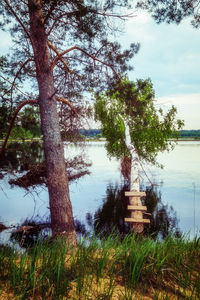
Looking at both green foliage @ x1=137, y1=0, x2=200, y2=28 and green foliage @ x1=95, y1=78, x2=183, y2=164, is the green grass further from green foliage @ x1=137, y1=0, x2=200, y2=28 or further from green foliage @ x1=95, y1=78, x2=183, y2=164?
green foliage @ x1=95, y1=78, x2=183, y2=164

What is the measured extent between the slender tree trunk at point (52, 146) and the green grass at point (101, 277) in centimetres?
217

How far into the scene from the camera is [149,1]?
21.8ft

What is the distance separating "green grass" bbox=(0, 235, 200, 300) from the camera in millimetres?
3289

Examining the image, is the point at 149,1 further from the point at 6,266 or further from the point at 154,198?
the point at 154,198

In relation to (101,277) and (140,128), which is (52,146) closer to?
(101,277)

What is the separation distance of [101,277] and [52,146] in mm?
3472

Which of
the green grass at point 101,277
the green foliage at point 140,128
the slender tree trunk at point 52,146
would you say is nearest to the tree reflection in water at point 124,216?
the green foliage at point 140,128

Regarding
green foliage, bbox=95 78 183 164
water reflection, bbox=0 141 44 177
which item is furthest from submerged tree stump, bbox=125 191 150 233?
green foliage, bbox=95 78 183 164

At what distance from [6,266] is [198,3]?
7.07m

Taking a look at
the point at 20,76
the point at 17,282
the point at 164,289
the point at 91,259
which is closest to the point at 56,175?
the point at 91,259

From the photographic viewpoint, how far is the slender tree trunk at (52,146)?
627 cm

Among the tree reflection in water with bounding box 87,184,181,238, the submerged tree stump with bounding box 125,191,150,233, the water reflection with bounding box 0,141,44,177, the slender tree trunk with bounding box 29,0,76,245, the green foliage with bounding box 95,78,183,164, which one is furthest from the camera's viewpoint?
the green foliage with bounding box 95,78,183,164

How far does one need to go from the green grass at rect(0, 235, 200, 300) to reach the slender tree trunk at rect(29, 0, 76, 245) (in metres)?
2.17

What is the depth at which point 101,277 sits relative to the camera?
3.77 m
